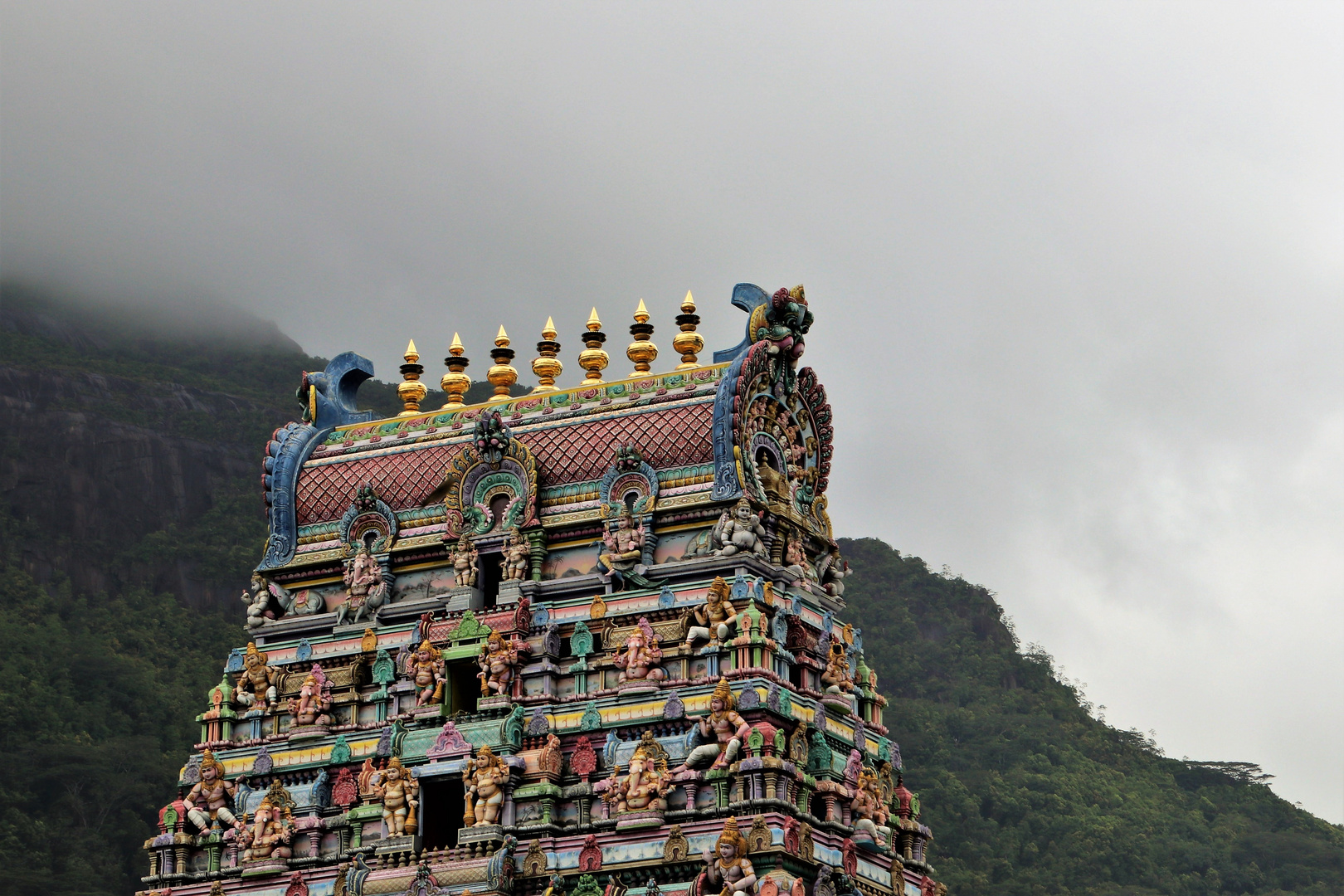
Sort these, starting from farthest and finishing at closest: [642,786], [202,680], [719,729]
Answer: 1. [202,680]
2. [642,786]
3. [719,729]

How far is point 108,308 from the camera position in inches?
4264

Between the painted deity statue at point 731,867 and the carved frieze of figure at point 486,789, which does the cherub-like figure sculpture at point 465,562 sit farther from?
the painted deity statue at point 731,867

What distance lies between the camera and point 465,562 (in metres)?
34.7

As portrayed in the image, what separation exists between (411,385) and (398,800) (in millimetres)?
8272

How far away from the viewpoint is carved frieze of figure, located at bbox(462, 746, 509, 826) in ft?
106

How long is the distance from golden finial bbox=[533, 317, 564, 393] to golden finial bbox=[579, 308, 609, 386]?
75 centimetres

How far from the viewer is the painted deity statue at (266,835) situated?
34.0m

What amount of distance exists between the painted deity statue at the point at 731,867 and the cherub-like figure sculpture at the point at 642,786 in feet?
4.31

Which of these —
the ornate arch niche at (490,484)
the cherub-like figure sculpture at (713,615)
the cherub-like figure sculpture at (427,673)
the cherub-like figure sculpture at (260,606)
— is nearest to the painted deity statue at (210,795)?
the cherub-like figure sculpture at (260,606)

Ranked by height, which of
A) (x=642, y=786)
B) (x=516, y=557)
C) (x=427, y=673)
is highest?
(x=516, y=557)

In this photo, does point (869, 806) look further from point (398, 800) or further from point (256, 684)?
point (256, 684)

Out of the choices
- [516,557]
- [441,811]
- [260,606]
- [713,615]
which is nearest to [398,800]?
[441,811]

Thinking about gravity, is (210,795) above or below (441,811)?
above

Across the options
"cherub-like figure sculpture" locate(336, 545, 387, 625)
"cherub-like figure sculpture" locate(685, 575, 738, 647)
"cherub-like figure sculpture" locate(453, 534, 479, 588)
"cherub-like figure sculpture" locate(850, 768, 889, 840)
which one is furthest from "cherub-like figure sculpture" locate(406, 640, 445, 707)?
"cherub-like figure sculpture" locate(850, 768, 889, 840)
